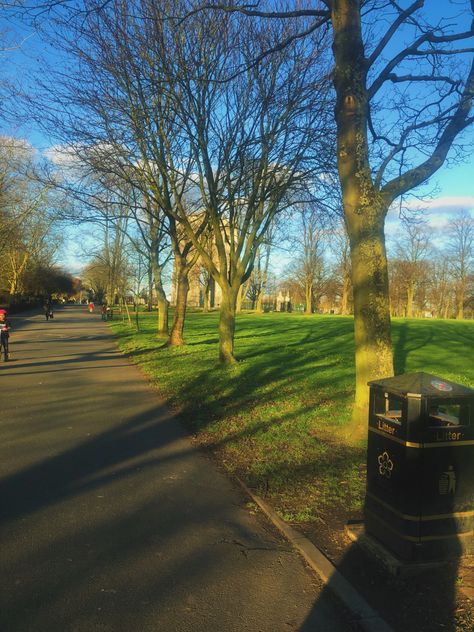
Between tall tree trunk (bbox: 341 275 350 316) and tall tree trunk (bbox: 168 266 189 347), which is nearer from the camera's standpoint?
tall tree trunk (bbox: 168 266 189 347)

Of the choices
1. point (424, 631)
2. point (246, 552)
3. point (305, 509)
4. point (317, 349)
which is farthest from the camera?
point (317, 349)

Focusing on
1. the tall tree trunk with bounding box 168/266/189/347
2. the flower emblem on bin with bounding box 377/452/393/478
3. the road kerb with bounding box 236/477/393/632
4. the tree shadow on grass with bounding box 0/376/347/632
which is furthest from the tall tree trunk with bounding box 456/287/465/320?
the flower emblem on bin with bounding box 377/452/393/478

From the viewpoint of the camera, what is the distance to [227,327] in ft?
48.6

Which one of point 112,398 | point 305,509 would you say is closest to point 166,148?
point 112,398

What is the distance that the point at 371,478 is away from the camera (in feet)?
13.2

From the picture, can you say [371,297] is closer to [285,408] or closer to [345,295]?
[285,408]

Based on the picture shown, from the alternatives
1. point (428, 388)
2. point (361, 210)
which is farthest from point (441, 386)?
point (361, 210)

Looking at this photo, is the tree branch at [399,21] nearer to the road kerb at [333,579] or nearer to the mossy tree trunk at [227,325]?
the road kerb at [333,579]

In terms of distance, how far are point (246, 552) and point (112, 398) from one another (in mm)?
6711

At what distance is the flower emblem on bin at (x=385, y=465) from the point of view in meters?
3.75

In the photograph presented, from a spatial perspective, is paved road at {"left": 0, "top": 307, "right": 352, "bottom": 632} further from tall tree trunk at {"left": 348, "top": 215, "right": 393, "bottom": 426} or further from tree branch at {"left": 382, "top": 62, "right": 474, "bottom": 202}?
tree branch at {"left": 382, "top": 62, "right": 474, "bottom": 202}

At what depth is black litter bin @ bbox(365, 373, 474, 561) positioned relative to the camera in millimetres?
3518

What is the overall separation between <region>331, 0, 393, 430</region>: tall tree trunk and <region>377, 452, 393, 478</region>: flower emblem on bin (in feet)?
9.51

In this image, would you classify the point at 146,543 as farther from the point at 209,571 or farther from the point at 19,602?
the point at 19,602
